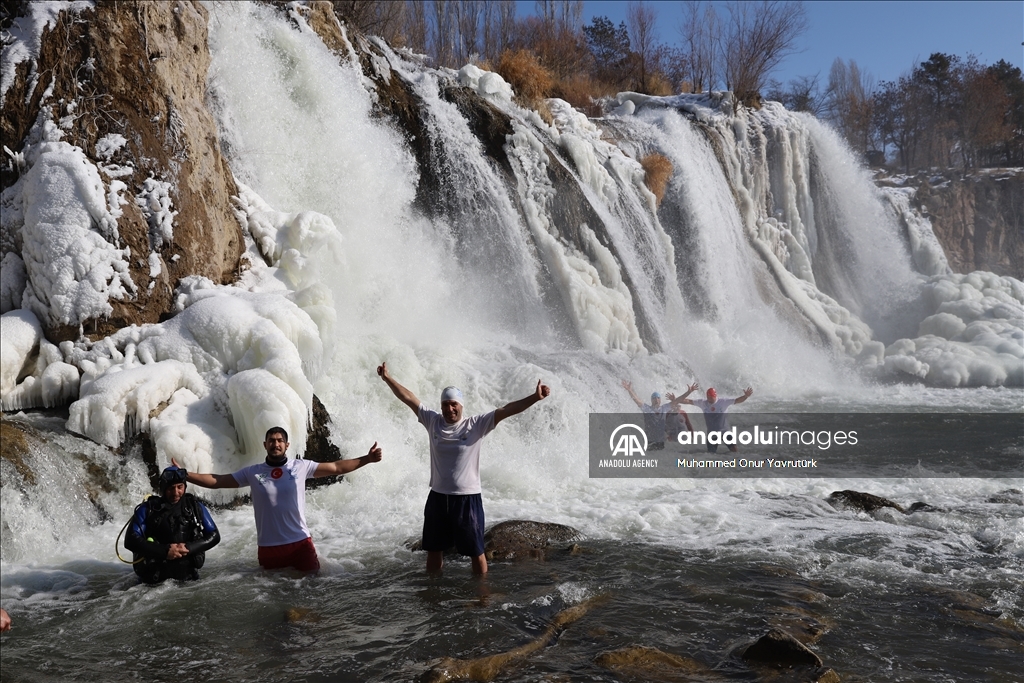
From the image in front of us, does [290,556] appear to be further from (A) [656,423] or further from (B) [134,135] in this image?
(A) [656,423]

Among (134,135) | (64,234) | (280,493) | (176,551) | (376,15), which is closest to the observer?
(176,551)

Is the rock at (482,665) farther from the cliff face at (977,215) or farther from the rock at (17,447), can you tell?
the cliff face at (977,215)

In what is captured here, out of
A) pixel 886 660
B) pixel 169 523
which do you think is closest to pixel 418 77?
pixel 169 523

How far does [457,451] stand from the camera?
16.4ft

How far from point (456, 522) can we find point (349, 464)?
0.75 m

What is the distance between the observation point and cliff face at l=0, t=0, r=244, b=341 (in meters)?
8.24

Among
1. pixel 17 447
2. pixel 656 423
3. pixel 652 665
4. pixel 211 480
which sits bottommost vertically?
pixel 652 665

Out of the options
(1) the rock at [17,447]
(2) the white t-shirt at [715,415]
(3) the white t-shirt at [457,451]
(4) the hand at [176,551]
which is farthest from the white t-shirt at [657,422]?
(1) the rock at [17,447]

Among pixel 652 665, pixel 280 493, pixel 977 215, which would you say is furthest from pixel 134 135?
pixel 977 215

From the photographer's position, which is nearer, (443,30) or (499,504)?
(499,504)

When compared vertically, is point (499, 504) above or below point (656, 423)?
below

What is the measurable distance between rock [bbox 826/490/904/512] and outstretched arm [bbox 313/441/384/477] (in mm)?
4434

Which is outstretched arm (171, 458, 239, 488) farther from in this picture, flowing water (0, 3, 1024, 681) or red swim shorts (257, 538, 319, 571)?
flowing water (0, 3, 1024, 681)

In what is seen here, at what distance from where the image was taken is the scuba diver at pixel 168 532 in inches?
196
